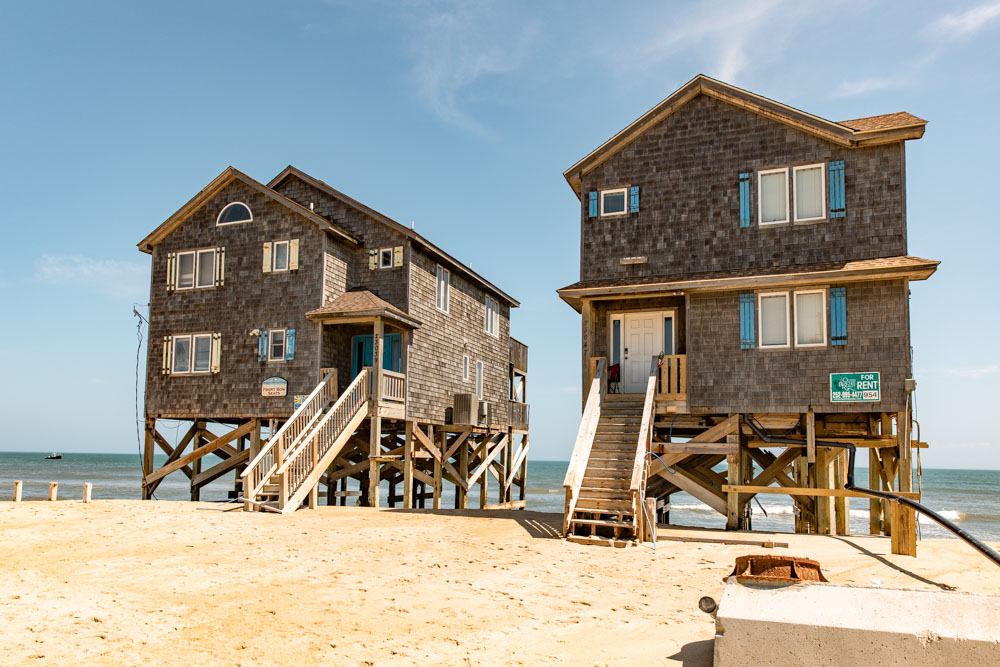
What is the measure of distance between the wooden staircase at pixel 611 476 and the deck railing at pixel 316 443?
6.63m

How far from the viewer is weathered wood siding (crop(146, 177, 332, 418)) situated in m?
24.2

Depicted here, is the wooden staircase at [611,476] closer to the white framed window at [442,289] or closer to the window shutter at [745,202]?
the window shutter at [745,202]

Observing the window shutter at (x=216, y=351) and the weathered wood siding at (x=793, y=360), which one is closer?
the weathered wood siding at (x=793, y=360)

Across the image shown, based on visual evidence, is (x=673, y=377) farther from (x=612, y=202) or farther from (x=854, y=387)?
(x=612, y=202)

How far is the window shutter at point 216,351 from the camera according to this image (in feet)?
82.2

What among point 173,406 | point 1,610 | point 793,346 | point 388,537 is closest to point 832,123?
point 793,346

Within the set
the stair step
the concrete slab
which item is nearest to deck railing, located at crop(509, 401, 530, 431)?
the stair step

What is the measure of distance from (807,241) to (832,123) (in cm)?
266

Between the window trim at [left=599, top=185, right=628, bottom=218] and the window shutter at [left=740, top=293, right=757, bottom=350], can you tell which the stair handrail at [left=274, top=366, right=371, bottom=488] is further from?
the window shutter at [left=740, top=293, right=757, bottom=350]

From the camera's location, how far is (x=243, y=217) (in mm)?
25422

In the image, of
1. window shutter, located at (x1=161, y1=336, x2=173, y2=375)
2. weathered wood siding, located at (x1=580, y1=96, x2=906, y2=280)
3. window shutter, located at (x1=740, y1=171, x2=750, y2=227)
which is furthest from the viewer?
window shutter, located at (x1=161, y1=336, x2=173, y2=375)

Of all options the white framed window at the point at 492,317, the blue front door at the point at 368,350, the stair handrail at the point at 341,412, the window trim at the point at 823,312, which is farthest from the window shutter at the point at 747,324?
the white framed window at the point at 492,317

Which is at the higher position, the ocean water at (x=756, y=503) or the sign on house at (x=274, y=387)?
the sign on house at (x=274, y=387)

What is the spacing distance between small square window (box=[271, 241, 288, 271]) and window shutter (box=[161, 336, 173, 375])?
4.34m
